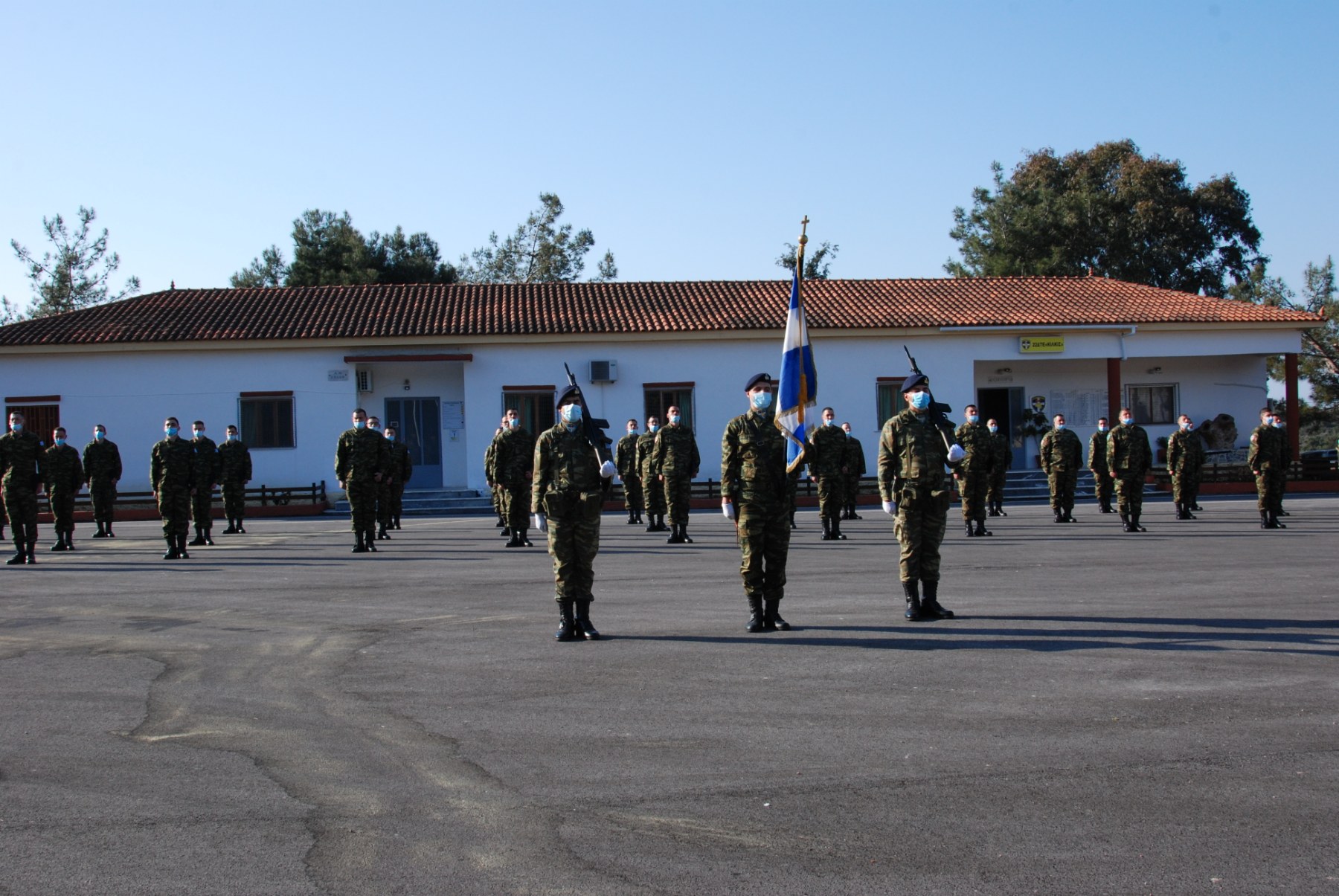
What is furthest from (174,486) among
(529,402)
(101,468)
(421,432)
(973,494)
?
(421,432)

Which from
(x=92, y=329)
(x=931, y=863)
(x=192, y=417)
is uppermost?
(x=92, y=329)

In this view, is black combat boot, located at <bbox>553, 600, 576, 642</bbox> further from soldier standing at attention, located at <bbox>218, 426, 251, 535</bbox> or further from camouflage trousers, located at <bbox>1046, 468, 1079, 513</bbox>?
soldier standing at attention, located at <bbox>218, 426, 251, 535</bbox>

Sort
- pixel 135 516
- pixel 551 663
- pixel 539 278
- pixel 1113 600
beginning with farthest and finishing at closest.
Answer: pixel 539 278
pixel 135 516
pixel 1113 600
pixel 551 663

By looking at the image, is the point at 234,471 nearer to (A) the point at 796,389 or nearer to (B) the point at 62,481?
(B) the point at 62,481

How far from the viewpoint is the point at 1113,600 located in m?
11.0

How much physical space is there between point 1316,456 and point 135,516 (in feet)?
104

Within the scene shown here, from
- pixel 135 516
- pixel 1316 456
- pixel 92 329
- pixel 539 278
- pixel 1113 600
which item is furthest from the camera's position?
pixel 539 278

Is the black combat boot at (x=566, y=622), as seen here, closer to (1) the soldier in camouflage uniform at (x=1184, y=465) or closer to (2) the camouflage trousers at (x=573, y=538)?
(2) the camouflage trousers at (x=573, y=538)

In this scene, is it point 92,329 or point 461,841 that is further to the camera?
point 92,329

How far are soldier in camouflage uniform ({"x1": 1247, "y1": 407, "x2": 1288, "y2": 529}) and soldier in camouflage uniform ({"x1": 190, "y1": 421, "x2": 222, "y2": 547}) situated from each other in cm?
1686

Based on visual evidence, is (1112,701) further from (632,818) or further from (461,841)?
(461,841)

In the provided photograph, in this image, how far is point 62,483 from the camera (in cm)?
1866

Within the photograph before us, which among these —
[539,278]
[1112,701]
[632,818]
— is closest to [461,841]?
[632,818]

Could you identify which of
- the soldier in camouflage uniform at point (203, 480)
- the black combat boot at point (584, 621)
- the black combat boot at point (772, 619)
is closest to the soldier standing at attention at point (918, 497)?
the black combat boot at point (772, 619)
